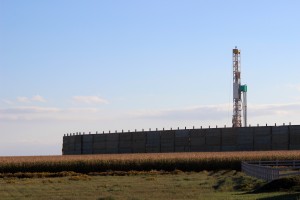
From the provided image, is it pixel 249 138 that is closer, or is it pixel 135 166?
pixel 135 166

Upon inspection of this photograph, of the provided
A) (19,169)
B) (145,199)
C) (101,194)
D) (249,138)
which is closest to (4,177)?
(19,169)

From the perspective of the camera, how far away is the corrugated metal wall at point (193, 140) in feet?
314

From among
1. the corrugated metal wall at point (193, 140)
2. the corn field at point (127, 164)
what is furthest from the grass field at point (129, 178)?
the corrugated metal wall at point (193, 140)

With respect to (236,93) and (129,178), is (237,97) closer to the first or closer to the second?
(236,93)

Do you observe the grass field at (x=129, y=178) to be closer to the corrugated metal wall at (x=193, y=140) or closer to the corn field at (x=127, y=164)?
the corn field at (x=127, y=164)

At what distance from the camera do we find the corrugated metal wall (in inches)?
3767

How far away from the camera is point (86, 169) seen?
65.1 metres

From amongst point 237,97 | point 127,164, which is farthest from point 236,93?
point 127,164

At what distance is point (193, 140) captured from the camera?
103500 millimetres

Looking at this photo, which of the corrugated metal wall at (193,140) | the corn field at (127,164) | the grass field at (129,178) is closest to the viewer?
the grass field at (129,178)

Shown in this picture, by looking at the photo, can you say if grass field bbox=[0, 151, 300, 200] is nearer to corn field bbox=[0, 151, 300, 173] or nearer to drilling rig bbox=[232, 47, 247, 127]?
corn field bbox=[0, 151, 300, 173]

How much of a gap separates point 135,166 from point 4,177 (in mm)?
13721

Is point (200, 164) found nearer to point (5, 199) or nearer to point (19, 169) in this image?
point (19, 169)

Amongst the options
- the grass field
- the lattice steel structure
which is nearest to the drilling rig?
the lattice steel structure
